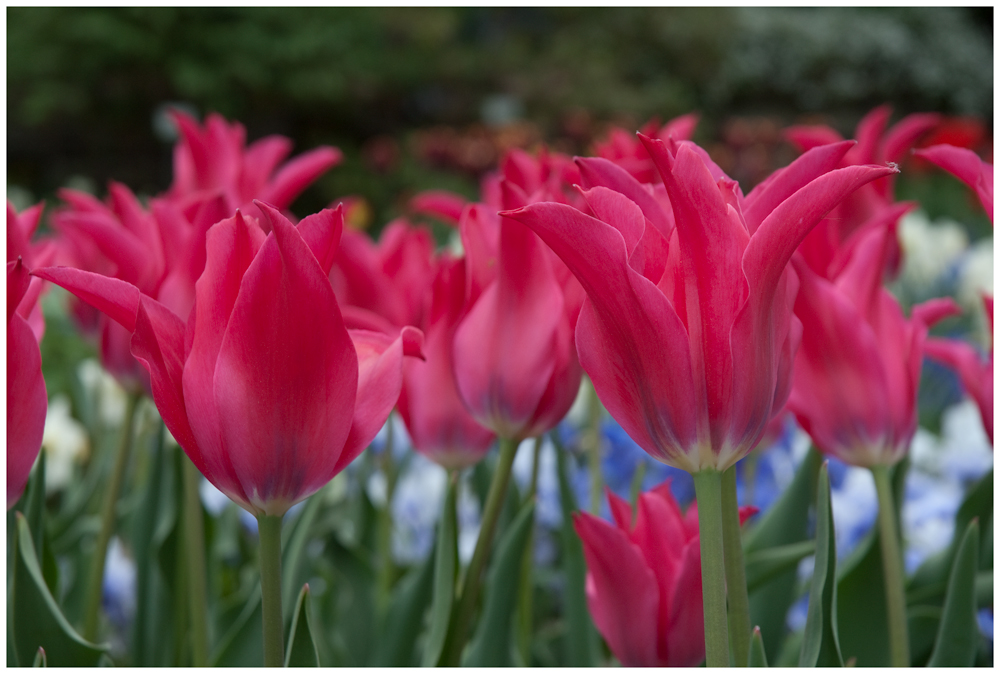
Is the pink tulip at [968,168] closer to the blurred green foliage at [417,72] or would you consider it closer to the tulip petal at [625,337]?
the tulip petal at [625,337]

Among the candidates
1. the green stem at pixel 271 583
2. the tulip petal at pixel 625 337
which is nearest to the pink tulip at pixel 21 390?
the green stem at pixel 271 583

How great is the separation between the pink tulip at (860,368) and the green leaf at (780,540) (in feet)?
0.49

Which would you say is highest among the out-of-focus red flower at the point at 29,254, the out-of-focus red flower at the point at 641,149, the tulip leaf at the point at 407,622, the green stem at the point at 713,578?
the out-of-focus red flower at the point at 641,149

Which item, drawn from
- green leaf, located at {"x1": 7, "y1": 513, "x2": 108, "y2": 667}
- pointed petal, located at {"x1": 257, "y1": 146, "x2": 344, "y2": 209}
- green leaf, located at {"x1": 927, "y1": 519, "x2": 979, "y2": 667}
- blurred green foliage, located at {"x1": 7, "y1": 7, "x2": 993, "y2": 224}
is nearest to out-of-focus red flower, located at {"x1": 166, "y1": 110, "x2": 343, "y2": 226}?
pointed petal, located at {"x1": 257, "y1": 146, "x2": 344, "y2": 209}

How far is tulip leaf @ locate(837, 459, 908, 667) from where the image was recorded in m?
0.59

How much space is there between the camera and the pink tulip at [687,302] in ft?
1.01

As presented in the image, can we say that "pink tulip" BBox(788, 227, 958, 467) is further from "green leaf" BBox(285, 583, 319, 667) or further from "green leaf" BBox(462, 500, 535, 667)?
"green leaf" BBox(285, 583, 319, 667)

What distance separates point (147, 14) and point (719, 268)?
8914 mm

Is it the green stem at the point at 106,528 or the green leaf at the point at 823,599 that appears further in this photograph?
the green stem at the point at 106,528

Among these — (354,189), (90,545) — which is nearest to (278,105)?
(354,189)

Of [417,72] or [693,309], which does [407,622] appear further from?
[417,72]

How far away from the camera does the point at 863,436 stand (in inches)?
19.7

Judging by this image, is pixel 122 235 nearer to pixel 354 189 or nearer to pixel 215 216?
pixel 215 216

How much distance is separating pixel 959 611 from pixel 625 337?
0.33 m
